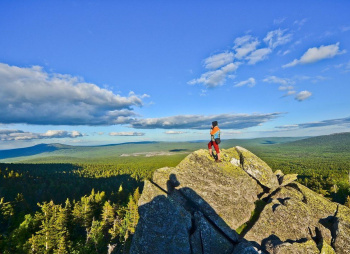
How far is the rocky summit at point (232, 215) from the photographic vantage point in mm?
15570

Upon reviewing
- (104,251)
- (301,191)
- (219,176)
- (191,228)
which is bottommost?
(104,251)

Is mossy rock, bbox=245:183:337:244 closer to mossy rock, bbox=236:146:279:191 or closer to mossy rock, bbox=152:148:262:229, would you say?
mossy rock, bbox=152:148:262:229

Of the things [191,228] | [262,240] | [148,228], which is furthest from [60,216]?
→ [262,240]

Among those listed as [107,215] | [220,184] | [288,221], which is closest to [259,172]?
[220,184]

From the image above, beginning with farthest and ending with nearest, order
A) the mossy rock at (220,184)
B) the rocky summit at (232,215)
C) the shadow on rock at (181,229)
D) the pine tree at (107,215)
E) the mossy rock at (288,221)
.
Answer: the pine tree at (107,215)
the mossy rock at (220,184)
the mossy rock at (288,221)
the shadow on rock at (181,229)
the rocky summit at (232,215)

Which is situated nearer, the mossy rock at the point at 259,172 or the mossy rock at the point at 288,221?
the mossy rock at the point at 288,221

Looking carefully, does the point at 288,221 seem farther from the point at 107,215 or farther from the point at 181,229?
the point at 107,215

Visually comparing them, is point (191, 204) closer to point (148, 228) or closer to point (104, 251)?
point (148, 228)

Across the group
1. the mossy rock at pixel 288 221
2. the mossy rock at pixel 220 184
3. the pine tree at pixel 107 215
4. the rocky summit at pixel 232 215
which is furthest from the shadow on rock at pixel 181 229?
the pine tree at pixel 107 215

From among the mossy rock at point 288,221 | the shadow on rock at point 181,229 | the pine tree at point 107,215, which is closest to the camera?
the shadow on rock at point 181,229

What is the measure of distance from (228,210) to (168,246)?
260 inches

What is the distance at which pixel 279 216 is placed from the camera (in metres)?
16.6

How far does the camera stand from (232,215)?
17.5m

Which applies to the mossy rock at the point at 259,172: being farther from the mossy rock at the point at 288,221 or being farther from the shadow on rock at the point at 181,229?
the shadow on rock at the point at 181,229
